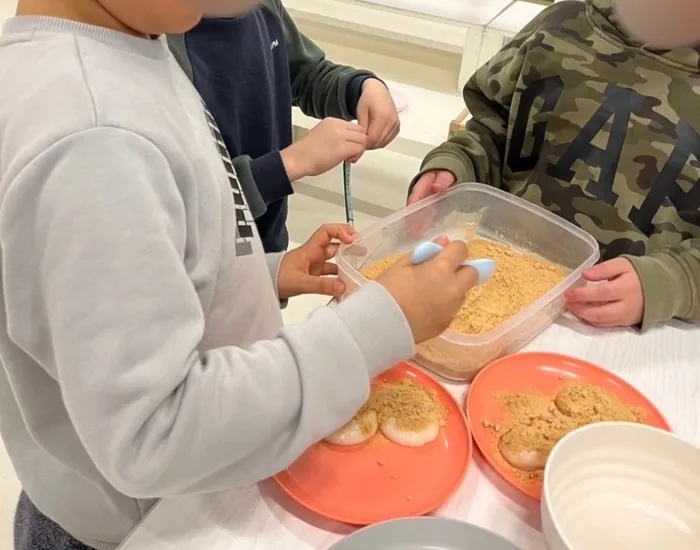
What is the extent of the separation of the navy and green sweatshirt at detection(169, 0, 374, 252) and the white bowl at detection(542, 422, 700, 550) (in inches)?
18.6

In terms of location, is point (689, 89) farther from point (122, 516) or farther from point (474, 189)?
point (122, 516)

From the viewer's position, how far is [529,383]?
68 cm

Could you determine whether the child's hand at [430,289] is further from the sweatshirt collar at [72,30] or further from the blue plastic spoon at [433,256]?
the sweatshirt collar at [72,30]

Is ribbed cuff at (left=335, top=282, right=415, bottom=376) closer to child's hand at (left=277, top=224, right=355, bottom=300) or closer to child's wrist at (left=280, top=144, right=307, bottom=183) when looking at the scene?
child's hand at (left=277, top=224, right=355, bottom=300)

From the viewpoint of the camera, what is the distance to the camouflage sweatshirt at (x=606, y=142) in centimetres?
81

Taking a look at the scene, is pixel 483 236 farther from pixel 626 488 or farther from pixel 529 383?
pixel 626 488

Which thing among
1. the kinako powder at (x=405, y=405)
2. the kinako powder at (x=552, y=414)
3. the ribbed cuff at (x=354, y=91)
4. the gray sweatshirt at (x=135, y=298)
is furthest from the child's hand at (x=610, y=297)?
the ribbed cuff at (x=354, y=91)

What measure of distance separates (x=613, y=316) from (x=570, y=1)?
425 mm

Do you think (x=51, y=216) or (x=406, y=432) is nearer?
(x=51, y=216)

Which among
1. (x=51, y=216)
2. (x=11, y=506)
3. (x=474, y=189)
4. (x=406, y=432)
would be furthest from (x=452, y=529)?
(x=11, y=506)

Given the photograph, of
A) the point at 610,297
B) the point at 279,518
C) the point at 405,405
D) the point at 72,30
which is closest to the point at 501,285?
the point at 610,297

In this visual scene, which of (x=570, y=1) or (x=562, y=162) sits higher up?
(x=570, y=1)

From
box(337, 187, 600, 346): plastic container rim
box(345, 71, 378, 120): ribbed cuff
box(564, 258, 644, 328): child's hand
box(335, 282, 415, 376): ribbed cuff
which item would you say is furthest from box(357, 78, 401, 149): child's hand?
box(335, 282, 415, 376): ribbed cuff

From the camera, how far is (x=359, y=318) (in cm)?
51
